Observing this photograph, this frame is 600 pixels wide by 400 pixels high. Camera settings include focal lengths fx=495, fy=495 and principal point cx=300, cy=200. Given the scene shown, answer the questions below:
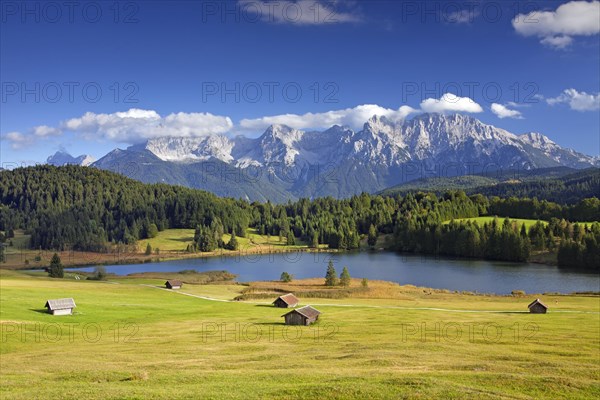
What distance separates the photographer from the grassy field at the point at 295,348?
2705 cm

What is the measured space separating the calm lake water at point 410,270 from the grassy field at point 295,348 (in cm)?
2289

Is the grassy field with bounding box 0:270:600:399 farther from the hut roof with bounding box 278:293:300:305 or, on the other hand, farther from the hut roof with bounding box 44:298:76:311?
the hut roof with bounding box 278:293:300:305

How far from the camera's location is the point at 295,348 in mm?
→ 45875

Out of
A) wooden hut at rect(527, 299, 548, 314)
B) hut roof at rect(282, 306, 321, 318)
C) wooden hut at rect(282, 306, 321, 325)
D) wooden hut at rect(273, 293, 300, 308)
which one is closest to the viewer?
wooden hut at rect(282, 306, 321, 325)

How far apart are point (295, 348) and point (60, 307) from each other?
118 ft

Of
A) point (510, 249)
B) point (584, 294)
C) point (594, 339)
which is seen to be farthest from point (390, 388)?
point (510, 249)

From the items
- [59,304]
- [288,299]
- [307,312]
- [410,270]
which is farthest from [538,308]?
[410,270]

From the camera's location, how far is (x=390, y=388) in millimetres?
25938

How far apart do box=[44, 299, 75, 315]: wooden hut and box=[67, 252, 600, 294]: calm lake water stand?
2585 inches

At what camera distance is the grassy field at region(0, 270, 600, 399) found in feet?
88.7

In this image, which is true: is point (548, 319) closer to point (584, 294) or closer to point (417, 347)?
point (417, 347)

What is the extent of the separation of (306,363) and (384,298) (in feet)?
192

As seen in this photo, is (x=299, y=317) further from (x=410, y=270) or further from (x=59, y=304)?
(x=410, y=270)

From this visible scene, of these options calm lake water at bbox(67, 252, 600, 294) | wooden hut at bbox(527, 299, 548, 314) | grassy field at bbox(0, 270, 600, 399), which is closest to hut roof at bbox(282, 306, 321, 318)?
grassy field at bbox(0, 270, 600, 399)
